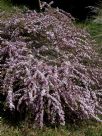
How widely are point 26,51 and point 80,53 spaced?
813mm

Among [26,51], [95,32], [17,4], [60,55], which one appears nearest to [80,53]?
[60,55]

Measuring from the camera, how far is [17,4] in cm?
1019

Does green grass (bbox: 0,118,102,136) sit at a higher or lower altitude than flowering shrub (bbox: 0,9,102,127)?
lower

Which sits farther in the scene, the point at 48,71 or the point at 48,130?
the point at 48,71

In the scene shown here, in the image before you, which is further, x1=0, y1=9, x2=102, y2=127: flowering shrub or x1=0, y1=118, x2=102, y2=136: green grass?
x1=0, y1=9, x2=102, y2=127: flowering shrub

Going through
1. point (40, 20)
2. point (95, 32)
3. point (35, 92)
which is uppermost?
point (40, 20)

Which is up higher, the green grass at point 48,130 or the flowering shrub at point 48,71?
the flowering shrub at point 48,71

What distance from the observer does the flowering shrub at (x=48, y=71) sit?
5945 millimetres

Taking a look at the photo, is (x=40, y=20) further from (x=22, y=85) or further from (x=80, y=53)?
(x=22, y=85)

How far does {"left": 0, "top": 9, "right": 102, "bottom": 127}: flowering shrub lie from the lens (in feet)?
19.5

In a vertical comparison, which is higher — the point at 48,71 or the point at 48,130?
the point at 48,71

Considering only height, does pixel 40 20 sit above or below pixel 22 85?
above

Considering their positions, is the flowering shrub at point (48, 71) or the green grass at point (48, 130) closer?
the green grass at point (48, 130)

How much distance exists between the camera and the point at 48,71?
242 inches
